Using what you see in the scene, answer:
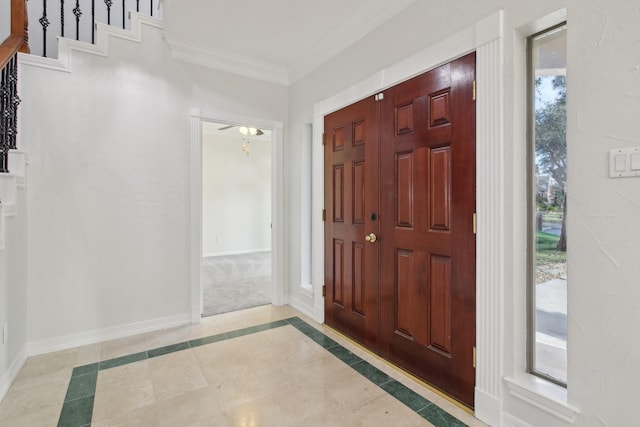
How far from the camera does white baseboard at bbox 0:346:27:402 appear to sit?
1927 mm

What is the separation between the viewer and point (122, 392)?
199 centimetres

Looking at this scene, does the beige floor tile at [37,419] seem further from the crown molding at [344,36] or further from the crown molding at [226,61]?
the crown molding at [344,36]

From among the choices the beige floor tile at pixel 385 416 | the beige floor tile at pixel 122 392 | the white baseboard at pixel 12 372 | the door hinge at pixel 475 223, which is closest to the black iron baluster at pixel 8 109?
the white baseboard at pixel 12 372

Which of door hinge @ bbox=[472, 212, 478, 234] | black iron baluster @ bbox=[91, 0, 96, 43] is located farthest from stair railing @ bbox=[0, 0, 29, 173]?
door hinge @ bbox=[472, 212, 478, 234]

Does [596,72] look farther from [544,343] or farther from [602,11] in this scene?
[544,343]

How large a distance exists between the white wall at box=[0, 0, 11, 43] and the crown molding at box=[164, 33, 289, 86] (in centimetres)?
132

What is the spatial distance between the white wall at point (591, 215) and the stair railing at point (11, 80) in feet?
9.97

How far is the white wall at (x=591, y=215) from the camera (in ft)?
4.08

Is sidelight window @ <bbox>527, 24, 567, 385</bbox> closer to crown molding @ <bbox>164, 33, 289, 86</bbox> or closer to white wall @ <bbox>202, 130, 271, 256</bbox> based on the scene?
crown molding @ <bbox>164, 33, 289, 86</bbox>

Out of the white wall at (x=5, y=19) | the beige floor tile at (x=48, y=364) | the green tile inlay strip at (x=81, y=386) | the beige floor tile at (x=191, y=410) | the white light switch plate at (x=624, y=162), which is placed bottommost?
the beige floor tile at (x=191, y=410)

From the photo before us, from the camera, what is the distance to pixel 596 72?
1.32 meters

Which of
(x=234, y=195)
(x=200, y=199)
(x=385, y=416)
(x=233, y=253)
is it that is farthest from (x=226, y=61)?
(x=233, y=253)

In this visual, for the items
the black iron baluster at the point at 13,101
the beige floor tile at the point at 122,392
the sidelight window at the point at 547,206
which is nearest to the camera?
the sidelight window at the point at 547,206

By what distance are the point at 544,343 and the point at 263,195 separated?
6784 mm
